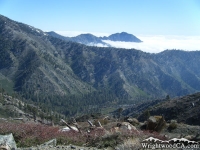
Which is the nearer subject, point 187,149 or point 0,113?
point 187,149

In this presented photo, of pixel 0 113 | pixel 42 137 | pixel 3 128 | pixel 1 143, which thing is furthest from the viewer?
pixel 0 113

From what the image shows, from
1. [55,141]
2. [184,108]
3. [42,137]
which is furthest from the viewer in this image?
[184,108]

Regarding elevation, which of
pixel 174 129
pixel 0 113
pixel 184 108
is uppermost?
pixel 174 129

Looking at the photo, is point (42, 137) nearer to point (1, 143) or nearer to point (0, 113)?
point (1, 143)

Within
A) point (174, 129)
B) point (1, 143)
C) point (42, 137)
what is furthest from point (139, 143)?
point (174, 129)

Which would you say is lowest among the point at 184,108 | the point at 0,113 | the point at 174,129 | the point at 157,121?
the point at 0,113

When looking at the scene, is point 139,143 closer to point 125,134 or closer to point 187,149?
point 125,134

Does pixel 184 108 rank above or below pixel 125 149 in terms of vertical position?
below

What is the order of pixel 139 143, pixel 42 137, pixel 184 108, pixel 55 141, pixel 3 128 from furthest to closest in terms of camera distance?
pixel 184 108
pixel 3 128
pixel 42 137
pixel 55 141
pixel 139 143

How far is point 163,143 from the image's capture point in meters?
15.3

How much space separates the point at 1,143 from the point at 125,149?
24.5ft

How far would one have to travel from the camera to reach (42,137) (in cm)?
1658

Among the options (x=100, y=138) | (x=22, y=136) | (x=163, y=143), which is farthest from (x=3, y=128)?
(x=163, y=143)

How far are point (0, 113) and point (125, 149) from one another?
17128cm
